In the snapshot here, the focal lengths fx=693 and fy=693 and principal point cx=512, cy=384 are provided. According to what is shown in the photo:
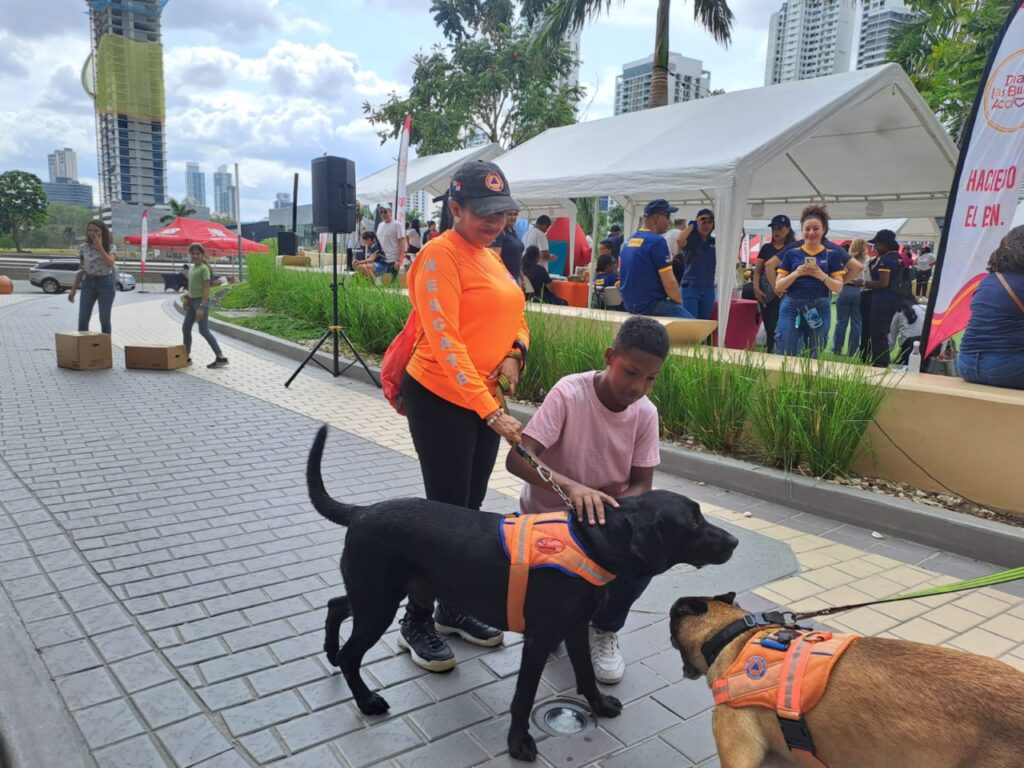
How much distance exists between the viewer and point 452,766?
231cm

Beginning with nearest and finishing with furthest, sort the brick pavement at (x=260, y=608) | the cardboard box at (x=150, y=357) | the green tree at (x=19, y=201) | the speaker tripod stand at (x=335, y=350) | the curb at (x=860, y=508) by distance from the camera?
the brick pavement at (x=260, y=608) < the curb at (x=860, y=508) < the speaker tripod stand at (x=335, y=350) < the cardboard box at (x=150, y=357) < the green tree at (x=19, y=201)

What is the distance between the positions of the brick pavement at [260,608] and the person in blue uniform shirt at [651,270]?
2.69 meters

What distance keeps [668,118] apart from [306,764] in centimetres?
1176

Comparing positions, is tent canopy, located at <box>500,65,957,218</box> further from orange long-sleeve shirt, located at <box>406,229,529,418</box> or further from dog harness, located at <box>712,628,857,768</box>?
dog harness, located at <box>712,628,857,768</box>

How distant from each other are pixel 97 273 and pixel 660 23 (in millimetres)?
13576

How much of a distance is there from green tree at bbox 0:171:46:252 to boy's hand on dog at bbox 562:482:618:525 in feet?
210

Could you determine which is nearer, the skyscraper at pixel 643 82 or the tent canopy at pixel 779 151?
the tent canopy at pixel 779 151

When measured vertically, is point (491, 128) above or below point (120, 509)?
above

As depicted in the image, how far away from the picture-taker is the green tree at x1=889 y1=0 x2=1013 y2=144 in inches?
717

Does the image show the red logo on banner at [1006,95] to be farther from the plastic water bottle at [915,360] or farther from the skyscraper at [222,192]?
the skyscraper at [222,192]

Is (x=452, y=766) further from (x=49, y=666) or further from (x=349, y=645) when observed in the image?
(x=49, y=666)

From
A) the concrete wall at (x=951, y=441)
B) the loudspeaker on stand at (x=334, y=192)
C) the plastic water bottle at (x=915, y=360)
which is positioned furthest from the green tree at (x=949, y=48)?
the concrete wall at (x=951, y=441)

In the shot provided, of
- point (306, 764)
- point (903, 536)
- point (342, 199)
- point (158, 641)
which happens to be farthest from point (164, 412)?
point (903, 536)

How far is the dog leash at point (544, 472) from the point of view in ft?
7.77
